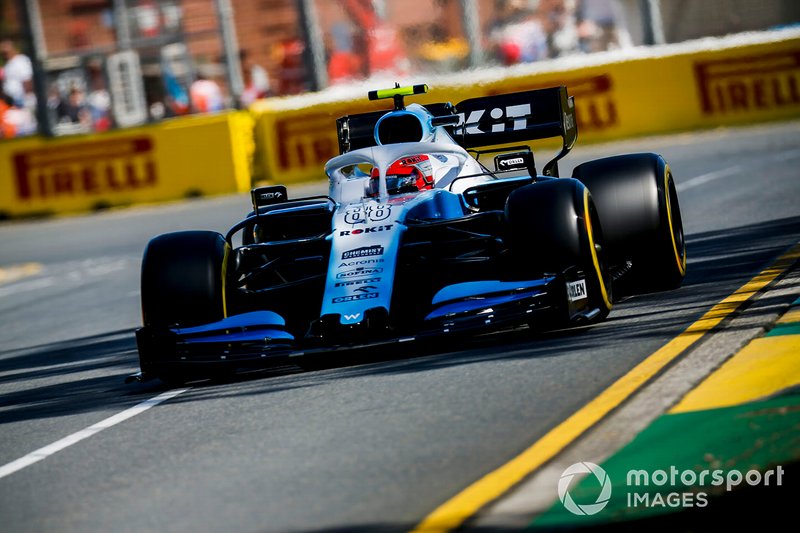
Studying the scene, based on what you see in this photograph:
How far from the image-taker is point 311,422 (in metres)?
6.76

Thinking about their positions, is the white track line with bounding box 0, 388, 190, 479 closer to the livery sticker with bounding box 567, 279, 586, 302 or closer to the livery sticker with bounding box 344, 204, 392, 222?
the livery sticker with bounding box 344, 204, 392, 222

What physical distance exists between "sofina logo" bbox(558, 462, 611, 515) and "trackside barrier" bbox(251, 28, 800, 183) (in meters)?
18.4

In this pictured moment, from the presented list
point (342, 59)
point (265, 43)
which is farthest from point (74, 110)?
point (265, 43)

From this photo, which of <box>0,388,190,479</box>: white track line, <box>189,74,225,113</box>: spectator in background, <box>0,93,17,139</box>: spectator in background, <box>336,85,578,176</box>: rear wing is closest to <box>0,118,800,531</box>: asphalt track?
<box>0,388,190,479</box>: white track line

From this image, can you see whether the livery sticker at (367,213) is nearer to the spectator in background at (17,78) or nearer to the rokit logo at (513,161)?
the rokit logo at (513,161)

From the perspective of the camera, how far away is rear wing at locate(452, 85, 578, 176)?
34.6 ft

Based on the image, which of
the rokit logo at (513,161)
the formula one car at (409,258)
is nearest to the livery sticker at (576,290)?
the formula one car at (409,258)

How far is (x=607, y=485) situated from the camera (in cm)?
507

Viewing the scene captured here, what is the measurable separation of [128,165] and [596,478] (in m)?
21.9

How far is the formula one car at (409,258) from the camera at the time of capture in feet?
26.2

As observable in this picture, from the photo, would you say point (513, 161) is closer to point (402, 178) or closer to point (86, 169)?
point (402, 178)

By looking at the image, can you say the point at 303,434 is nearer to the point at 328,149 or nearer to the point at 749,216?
the point at 749,216

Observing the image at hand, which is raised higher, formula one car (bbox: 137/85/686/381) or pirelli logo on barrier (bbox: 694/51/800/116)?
pirelli logo on barrier (bbox: 694/51/800/116)

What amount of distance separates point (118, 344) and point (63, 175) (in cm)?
1613
